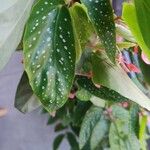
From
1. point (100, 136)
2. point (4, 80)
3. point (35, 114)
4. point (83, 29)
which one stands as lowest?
point (35, 114)

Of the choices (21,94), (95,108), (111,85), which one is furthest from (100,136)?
(111,85)

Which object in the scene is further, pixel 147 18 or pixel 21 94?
pixel 21 94

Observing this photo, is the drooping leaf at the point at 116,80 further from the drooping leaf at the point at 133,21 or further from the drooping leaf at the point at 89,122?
the drooping leaf at the point at 89,122

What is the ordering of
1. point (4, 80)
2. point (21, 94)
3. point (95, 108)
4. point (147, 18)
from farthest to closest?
1. point (4, 80)
2. point (95, 108)
3. point (21, 94)
4. point (147, 18)

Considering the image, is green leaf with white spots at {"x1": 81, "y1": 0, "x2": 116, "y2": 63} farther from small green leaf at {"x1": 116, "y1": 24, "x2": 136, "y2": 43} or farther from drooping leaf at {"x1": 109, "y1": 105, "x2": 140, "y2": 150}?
drooping leaf at {"x1": 109, "y1": 105, "x2": 140, "y2": 150}

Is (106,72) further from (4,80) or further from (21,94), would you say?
(4,80)

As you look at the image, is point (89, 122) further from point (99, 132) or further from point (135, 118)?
point (135, 118)
